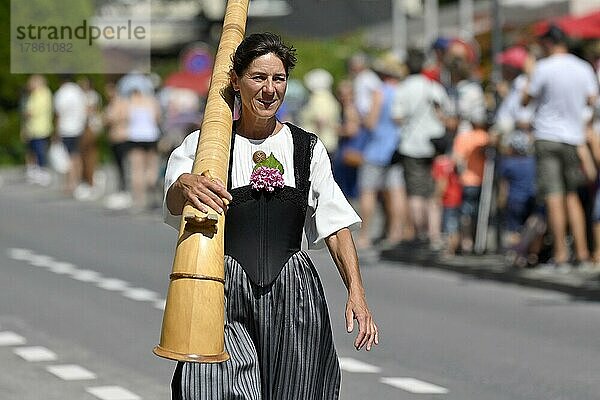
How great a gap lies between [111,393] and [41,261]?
8046 mm

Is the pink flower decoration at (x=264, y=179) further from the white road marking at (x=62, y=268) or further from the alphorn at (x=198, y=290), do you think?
the white road marking at (x=62, y=268)

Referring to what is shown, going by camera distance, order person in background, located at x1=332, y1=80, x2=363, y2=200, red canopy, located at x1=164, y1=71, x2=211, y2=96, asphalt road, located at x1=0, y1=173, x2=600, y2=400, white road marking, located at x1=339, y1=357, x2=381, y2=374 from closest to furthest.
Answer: asphalt road, located at x1=0, y1=173, x2=600, y2=400
white road marking, located at x1=339, y1=357, x2=381, y2=374
person in background, located at x1=332, y1=80, x2=363, y2=200
red canopy, located at x1=164, y1=71, x2=211, y2=96

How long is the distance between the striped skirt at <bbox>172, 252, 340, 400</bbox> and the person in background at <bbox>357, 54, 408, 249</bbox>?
472 inches

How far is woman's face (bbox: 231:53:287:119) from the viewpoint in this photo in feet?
19.7

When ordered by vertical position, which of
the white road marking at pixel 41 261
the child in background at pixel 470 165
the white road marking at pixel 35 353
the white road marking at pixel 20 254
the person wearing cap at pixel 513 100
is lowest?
the white road marking at pixel 35 353

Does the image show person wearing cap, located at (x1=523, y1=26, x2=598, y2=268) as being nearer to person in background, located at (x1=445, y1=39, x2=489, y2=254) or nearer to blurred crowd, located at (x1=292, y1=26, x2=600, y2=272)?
blurred crowd, located at (x1=292, y1=26, x2=600, y2=272)

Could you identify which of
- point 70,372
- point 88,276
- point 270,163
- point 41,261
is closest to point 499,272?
point 88,276

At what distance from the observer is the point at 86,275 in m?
16.2

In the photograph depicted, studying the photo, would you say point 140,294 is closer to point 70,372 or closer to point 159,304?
Result: point 159,304

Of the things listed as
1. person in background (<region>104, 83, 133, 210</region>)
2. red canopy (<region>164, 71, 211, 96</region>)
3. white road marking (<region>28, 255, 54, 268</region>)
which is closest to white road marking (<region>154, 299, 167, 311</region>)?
white road marking (<region>28, 255, 54, 268</region>)

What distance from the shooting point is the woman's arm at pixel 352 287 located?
605cm

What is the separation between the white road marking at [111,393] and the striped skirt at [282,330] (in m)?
3.42

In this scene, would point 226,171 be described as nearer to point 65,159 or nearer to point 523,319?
point 523,319

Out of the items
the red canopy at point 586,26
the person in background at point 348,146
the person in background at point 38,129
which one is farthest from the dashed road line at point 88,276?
the person in background at point 38,129
